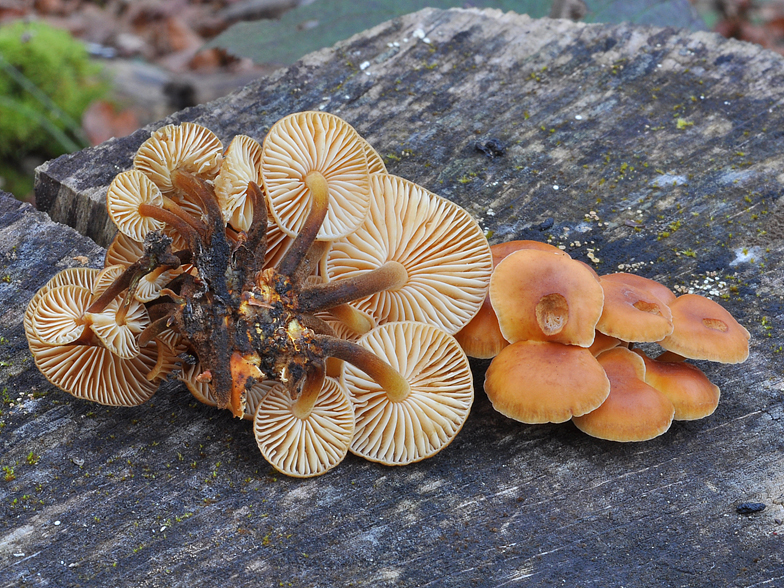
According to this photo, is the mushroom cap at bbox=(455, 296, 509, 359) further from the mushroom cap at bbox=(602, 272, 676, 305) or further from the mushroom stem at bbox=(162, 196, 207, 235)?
the mushroom stem at bbox=(162, 196, 207, 235)

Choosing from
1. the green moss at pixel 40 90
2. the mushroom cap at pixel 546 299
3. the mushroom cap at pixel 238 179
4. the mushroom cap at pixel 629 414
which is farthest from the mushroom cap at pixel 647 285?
the green moss at pixel 40 90

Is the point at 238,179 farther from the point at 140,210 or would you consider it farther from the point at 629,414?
the point at 629,414

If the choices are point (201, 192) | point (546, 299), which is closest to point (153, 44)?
point (201, 192)

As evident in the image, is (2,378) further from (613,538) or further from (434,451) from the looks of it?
(613,538)

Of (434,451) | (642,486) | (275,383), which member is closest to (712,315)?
(642,486)

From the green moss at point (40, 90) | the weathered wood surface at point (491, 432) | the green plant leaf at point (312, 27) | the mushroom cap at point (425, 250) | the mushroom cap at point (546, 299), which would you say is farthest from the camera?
the green moss at point (40, 90)

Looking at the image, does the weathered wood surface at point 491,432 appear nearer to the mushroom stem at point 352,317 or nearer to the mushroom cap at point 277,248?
the mushroom stem at point 352,317
